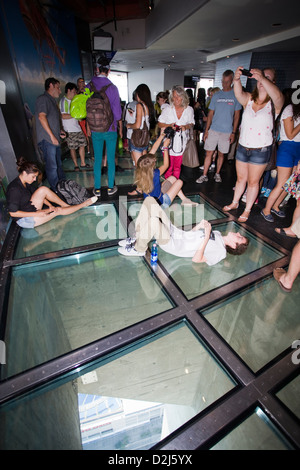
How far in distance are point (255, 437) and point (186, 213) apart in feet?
8.86

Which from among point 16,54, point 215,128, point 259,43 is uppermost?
point 259,43

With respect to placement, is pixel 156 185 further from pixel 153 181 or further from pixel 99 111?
pixel 99 111

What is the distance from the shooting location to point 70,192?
3.54m

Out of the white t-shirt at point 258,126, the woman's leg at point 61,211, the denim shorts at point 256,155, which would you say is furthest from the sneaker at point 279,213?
the woman's leg at point 61,211

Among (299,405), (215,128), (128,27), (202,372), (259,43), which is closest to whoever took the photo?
(299,405)

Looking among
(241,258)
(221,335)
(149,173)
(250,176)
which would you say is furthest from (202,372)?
(250,176)

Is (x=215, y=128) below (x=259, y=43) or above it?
below

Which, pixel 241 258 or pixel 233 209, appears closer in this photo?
pixel 241 258

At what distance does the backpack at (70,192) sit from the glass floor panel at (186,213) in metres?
0.80

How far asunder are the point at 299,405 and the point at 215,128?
4032mm

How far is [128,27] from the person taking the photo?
7.87 metres

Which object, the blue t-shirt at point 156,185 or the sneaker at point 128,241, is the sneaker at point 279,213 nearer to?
the blue t-shirt at point 156,185

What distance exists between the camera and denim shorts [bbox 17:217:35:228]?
295 cm
